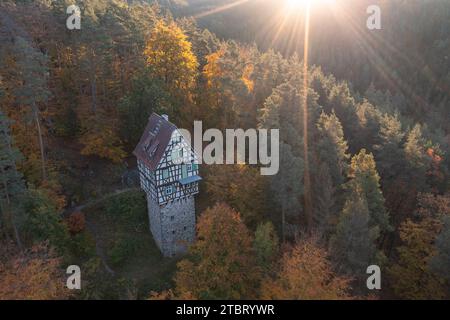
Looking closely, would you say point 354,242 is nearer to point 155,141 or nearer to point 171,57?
point 155,141

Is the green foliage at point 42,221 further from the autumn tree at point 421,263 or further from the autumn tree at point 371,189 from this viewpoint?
the autumn tree at point 421,263

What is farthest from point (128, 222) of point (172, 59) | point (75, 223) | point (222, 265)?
point (172, 59)

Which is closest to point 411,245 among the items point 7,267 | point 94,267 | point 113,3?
point 94,267

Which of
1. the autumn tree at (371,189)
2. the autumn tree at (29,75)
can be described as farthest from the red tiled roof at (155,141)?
the autumn tree at (371,189)

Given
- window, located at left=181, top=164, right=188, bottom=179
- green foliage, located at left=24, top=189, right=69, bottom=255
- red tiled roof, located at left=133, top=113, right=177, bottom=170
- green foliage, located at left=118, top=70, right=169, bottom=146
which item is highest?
green foliage, located at left=118, top=70, right=169, bottom=146

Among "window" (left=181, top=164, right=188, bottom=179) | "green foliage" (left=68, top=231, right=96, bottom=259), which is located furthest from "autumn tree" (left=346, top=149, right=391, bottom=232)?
"green foliage" (left=68, top=231, right=96, bottom=259)

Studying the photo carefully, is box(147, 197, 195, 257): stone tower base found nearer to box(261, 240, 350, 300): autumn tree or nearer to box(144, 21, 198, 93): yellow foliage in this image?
box(261, 240, 350, 300): autumn tree

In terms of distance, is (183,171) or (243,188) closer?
(243,188)
